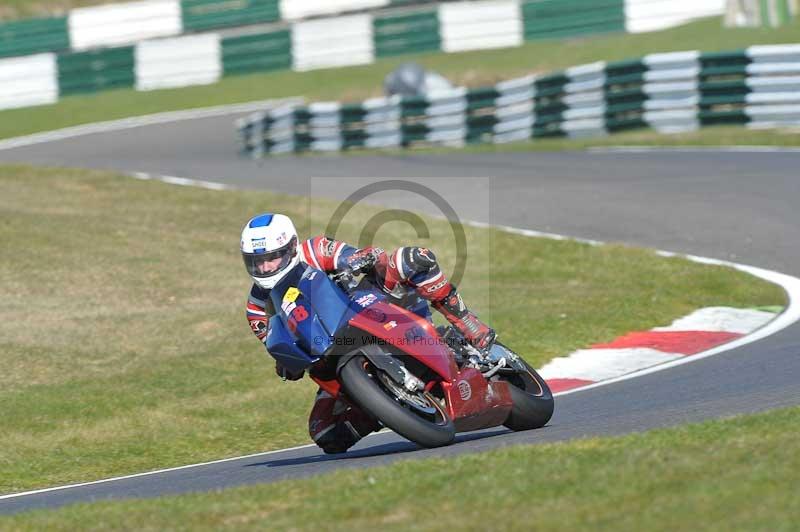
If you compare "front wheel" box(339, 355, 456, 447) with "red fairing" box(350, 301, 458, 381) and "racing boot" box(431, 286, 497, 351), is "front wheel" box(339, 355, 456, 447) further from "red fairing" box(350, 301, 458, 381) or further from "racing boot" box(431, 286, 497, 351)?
"racing boot" box(431, 286, 497, 351)

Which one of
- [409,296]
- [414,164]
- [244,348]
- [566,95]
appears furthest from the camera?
[566,95]

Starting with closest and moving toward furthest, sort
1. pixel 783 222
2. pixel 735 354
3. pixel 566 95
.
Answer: pixel 735 354
pixel 783 222
pixel 566 95

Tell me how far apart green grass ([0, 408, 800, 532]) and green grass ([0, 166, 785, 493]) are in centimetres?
306

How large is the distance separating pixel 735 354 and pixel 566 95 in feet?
45.1

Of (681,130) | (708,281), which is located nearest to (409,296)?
(708,281)

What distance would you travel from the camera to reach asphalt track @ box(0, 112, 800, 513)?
25.3 ft

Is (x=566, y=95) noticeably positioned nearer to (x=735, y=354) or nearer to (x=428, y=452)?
(x=735, y=354)

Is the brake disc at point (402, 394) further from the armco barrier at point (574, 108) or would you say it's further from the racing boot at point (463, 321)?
the armco barrier at point (574, 108)


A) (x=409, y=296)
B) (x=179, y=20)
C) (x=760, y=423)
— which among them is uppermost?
(x=179, y=20)

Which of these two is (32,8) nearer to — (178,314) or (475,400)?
(178,314)

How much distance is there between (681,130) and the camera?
22141 mm

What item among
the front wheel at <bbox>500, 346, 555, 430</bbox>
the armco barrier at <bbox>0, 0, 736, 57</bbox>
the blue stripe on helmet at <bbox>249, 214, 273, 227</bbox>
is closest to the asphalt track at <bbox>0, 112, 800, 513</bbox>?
the front wheel at <bbox>500, 346, 555, 430</bbox>

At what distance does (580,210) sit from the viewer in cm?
1670

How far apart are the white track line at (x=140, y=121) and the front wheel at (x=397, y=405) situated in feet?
73.1
